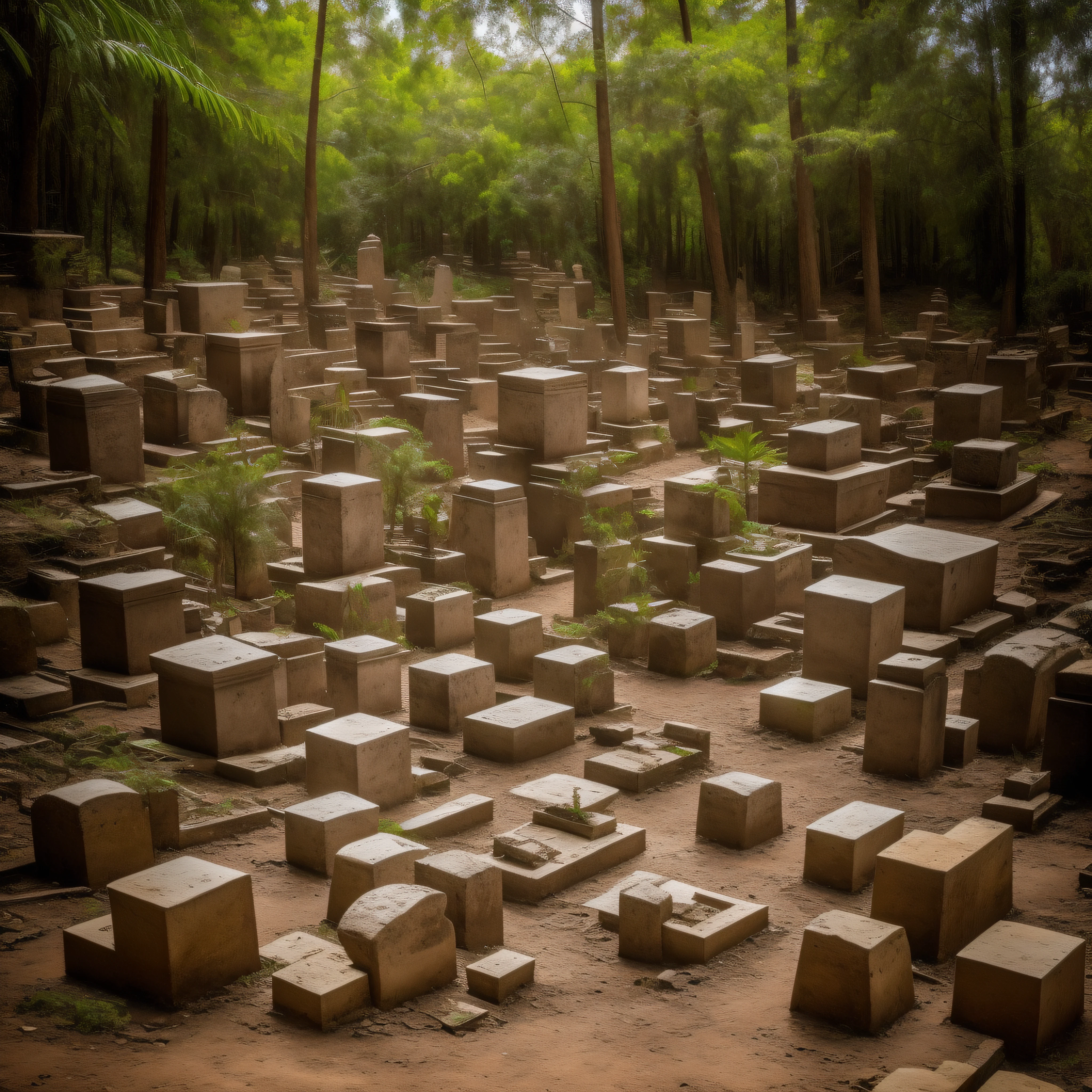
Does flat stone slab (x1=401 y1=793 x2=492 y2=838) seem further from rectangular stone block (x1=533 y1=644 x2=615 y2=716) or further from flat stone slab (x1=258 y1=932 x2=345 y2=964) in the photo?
rectangular stone block (x1=533 y1=644 x2=615 y2=716)

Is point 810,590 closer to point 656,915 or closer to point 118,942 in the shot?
point 656,915

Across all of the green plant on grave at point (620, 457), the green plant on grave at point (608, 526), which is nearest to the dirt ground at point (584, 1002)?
the green plant on grave at point (608, 526)

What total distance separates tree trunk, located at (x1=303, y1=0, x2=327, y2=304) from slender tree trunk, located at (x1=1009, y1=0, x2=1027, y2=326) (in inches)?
517

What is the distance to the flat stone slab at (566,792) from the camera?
799cm

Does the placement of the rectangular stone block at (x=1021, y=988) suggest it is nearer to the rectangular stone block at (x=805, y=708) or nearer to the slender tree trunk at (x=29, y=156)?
the rectangular stone block at (x=805, y=708)

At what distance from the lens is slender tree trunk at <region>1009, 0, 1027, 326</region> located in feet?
77.4

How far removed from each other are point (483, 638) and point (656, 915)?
487 centimetres

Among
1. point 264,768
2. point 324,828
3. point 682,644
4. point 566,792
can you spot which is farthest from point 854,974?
point 682,644

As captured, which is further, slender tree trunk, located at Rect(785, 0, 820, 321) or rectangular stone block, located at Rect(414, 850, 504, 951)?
slender tree trunk, located at Rect(785, 0, 820, 321)

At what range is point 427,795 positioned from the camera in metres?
8.53

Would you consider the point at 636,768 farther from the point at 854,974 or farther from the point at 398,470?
the point at 398,470

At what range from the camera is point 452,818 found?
7805 mm

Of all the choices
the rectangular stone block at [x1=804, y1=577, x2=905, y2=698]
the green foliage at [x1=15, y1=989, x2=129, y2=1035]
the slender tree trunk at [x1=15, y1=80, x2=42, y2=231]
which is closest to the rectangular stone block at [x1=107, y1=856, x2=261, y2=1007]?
the green foliage at [x1=15, y1=989, x2=129, y2=1035]

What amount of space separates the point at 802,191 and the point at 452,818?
21184 mm
